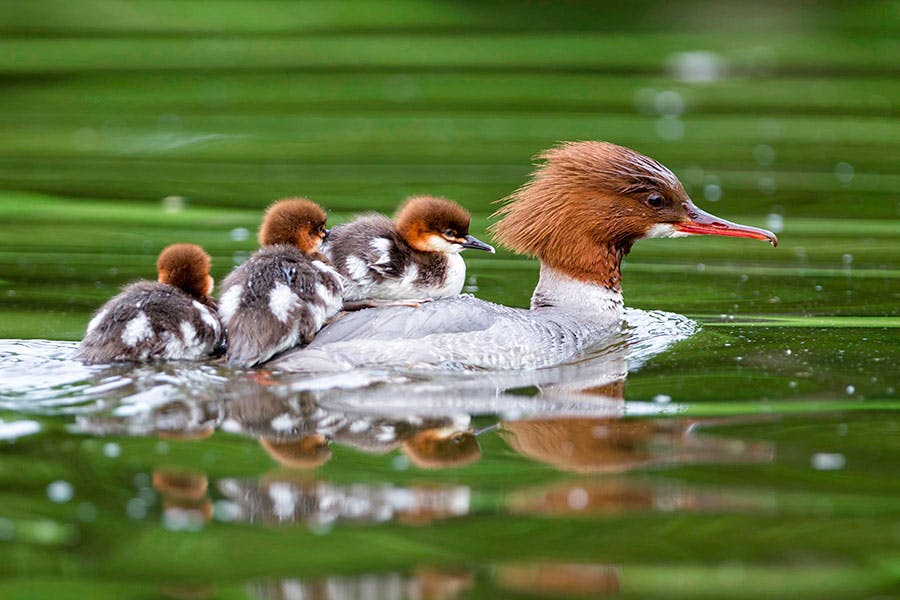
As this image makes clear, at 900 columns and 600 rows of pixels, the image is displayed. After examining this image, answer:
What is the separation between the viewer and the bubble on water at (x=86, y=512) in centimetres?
498

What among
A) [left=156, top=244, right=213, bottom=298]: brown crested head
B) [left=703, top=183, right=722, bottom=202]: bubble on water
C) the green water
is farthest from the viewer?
[left=703, top=183, right=722, bottom=202]: bubble on water

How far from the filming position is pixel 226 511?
5051 mm

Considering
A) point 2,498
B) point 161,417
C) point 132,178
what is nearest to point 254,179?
point 132,178

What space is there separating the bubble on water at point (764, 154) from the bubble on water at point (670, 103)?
1379 mm

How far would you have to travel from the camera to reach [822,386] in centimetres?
688

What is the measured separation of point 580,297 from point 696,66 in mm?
8944

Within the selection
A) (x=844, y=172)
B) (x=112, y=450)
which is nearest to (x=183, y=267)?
(x=112, y=450)

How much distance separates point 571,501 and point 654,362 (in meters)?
2.28

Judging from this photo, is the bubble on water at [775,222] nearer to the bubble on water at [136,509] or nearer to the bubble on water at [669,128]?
the bubble on water at [669,128]

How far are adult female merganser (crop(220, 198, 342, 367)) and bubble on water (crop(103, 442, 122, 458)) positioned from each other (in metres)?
1.14

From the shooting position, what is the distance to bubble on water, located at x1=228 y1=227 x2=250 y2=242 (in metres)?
10.2

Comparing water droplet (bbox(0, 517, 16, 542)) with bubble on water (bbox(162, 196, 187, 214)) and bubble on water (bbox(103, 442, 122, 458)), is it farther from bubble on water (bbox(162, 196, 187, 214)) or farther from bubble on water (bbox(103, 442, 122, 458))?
bubble on water (bbox(162, 196, 187, 214))

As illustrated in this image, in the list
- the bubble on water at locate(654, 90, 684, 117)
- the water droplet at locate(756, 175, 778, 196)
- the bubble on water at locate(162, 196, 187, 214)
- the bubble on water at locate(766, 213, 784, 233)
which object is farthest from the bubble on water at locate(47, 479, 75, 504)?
the bubble on water at locate(654, 90, 684, 117)

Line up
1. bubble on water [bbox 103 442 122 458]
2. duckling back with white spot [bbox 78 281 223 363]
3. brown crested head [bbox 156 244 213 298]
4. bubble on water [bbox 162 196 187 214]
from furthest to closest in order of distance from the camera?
1. bubble on water [bbox 162 196 187 214]
2. brown crested head [bbox 156 244 213 298]
3. duckling back with white spot [bbox 78 281 223 363]
4. bubble on water [bbox 103 442 122 458]
